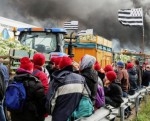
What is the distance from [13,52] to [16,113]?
151 cm

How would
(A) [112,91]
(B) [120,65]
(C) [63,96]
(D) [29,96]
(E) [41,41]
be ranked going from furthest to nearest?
1. (E) [41,41]
2. (B) [120,65]
3. (A) [112,91]
4. (D) [29,96]
5. (C) [63,96]

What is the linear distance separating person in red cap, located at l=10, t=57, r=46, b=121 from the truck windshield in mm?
6405

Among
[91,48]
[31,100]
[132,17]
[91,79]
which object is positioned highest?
[132,17]

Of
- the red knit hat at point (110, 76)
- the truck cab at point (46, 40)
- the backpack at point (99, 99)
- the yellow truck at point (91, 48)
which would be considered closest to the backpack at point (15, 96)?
the backpack at point (99, 99)

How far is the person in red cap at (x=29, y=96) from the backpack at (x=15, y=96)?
2.9 inches

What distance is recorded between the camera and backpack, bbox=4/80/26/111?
535 cm

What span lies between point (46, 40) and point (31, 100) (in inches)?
277

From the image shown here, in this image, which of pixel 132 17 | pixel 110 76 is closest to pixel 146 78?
pixel 132 17

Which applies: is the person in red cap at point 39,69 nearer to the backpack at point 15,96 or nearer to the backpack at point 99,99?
the backpack at point 15,96

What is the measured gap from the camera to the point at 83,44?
650 inches

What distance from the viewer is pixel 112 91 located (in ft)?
27.5

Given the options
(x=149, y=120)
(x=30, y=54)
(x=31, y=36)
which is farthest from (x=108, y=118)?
(x=31, y=36)

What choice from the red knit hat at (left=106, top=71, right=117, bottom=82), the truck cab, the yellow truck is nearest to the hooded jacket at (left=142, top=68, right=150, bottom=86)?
the yellow truck

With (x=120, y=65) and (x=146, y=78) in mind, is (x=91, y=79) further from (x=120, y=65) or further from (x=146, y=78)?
(x=146, y=78)
